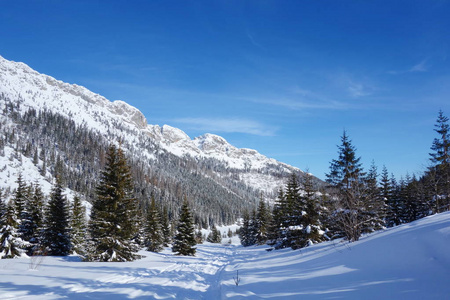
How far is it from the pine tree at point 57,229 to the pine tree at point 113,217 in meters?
10.7

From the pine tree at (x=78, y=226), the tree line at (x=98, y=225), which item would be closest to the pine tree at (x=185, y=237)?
the tree line at (x=98, y=225)

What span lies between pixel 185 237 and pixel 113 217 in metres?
13.5

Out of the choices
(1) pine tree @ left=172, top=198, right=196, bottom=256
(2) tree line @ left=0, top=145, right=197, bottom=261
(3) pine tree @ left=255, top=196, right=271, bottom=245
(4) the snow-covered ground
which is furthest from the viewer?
(3) pine tree @ left=255, top=196, right=271, bottom=245

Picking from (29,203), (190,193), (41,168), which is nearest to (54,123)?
(41,168)

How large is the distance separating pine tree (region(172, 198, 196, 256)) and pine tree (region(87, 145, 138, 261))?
1080cm

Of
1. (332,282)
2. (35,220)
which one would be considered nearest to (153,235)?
(35,220)

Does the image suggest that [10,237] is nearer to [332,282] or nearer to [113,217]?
[113,217]

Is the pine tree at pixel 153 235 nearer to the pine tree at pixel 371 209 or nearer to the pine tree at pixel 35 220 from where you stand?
the pine tree at pixel 35 220

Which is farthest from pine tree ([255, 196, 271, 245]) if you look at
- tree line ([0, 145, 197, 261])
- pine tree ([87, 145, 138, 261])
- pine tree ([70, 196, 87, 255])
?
pine tree ([87, 145, 138, 261])

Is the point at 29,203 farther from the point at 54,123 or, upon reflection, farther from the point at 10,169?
the point at 54,123

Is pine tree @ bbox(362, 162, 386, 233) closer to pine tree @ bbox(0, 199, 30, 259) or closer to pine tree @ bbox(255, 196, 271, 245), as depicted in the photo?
pine tree @ bbox(255, 196, 271, 245)

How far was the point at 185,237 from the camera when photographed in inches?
1179

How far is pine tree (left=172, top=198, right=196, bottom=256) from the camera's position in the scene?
29375mm

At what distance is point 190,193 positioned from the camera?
18000 centimetres
